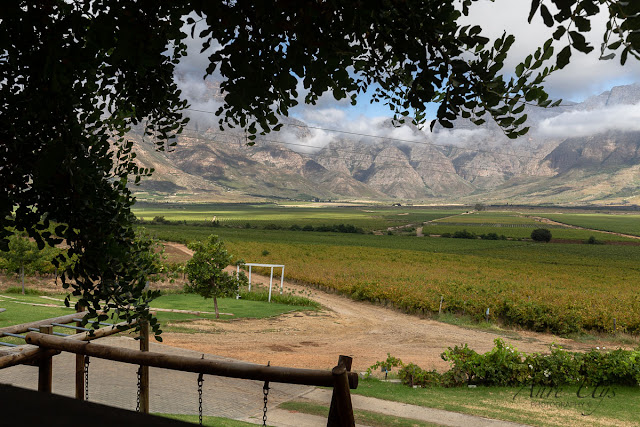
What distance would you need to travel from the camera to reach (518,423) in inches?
395

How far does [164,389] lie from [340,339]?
35.7 ft

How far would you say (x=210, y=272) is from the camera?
77.8ft

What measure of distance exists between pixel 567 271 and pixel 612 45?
186 ft

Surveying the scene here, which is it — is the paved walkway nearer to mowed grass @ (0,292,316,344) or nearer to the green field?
mowed grass @ (0,292,316,344)

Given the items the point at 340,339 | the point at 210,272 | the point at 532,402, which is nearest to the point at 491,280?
the point at 340,339

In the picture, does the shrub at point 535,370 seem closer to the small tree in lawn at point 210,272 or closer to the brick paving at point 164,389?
the brick paving at point 164,389

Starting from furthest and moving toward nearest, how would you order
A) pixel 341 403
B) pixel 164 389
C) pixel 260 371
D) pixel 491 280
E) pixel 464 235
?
pixel 464 235 → pixel 491 280 → pixel 164 389 → pixel 260 371 → pixel 341 403

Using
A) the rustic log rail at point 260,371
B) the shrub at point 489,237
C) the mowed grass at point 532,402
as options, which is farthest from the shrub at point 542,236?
the rustic log rail at point 260,371

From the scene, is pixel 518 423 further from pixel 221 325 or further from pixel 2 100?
pixel 221 325

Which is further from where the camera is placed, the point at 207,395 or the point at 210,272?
the point at 210,272

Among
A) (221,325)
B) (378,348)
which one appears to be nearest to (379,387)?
(378,348)

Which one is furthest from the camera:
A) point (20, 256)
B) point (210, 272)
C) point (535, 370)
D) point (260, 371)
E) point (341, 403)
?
point (20, 256)

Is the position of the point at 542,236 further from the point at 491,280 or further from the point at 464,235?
the point at 491,280

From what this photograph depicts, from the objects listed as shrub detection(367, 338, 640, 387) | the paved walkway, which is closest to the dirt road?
shrub detection(367, 338, 640, 387)
